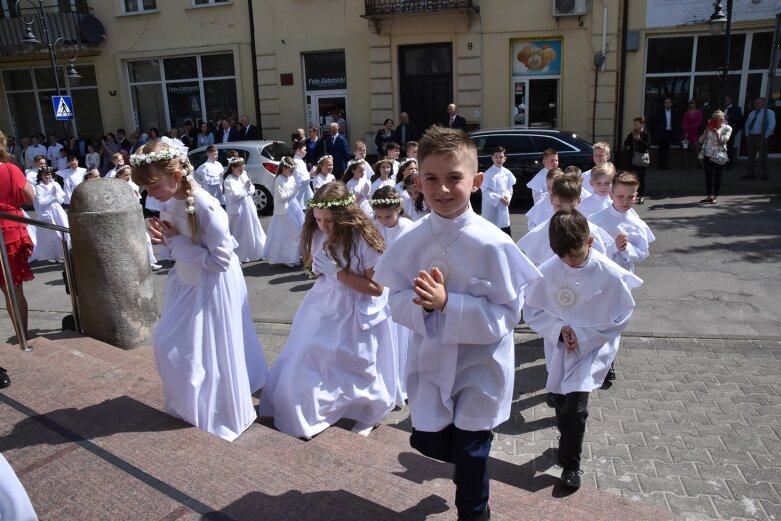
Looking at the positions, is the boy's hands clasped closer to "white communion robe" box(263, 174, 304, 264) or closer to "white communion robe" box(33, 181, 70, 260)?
"white communion robe" box(263, 174, 304, 264)

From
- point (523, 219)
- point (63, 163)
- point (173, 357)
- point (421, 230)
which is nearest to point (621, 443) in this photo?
point (421, 230)

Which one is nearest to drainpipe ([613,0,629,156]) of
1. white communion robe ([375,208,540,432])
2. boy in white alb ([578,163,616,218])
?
boy in white alb ([578,163,616,218])

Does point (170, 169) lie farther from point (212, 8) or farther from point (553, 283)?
point (212, 8)

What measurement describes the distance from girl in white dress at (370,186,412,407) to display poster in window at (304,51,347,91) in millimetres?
15248

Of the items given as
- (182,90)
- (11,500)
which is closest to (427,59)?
(182,90)

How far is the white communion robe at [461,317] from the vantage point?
2.65 metres

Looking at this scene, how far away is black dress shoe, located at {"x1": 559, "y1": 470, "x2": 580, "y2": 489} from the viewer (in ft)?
11.7

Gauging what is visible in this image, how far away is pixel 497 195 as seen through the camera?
9367 mm

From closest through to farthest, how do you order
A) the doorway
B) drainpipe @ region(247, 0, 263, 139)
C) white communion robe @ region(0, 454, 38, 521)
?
1. white communion robe @ region(0, 454, 38, 521)
2. the doorway
3. drainpipe @ region(247, 0, 263, 139)

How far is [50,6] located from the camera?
21.9 metres

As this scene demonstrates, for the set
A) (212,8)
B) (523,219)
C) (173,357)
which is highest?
(212,8)

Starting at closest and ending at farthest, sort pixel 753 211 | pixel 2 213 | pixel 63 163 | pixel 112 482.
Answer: pixel 112 482
pixel 2 213
pixel 753 211
pixel 63 163

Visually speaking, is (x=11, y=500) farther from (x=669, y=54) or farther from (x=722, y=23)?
(x=669, y=54)

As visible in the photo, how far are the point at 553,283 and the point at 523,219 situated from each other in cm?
908
